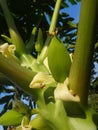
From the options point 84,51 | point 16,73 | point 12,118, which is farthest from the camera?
point 12,118

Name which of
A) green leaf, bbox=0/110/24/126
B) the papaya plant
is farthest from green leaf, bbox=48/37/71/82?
green leaf, bbox=0/110/24/126

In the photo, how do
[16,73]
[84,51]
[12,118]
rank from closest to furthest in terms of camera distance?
[84,51], [16,73], [12,118]

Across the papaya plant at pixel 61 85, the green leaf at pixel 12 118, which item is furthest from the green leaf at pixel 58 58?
the green leaf at pixel 12 118

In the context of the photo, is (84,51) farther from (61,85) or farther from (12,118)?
(12,118)

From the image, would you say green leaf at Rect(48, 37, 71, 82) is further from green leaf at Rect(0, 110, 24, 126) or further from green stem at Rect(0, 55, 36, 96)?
green leaf at Rect(0, 110, 24, 126)

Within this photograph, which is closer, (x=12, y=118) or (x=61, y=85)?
(x=61, y=85)

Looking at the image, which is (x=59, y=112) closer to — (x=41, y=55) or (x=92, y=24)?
(x=92, y=24)

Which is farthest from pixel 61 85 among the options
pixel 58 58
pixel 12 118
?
pixel 12 118

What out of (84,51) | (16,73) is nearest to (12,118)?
(16,73)

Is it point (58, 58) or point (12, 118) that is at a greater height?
point (58, 58)

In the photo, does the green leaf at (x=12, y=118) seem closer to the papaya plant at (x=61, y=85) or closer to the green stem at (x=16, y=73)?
the papaya plant at (x=61, y=85)
